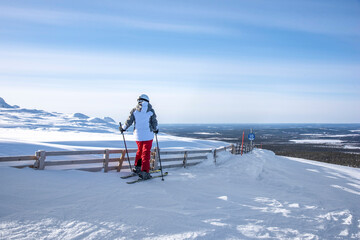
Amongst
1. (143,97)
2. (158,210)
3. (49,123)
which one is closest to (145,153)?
(143,97)

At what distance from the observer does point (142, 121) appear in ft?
21.7

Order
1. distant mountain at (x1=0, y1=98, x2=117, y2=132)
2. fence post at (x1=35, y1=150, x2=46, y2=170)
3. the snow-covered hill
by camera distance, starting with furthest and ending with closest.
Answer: distant mountain at (x1=0, y1=98, x2=117, y2=132), fence post at (x1=35, y1=150, x2=46, y2=170), the snow-covered hill

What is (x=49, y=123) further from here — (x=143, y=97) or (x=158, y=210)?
(x=158, y=210)

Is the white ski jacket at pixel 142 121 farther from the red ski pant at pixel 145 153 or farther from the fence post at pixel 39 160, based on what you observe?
the fence post at pixel 39 160

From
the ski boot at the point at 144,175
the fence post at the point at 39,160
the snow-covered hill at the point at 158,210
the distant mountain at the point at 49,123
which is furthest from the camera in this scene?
the distant mountain at the point at 49,123

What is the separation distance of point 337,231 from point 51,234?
452cm

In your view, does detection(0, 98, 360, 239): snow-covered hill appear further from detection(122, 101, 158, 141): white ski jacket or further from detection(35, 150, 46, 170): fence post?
detection(122, 101, 158, 141): white ski jacket

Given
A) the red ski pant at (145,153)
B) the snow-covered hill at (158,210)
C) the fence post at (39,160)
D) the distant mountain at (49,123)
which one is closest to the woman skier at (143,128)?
the red ski pant at (145,153)

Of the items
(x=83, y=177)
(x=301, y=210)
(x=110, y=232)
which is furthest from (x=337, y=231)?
(x=83, y=177)

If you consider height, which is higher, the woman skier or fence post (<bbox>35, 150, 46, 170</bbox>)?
the woman skier

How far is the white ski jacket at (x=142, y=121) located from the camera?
21.6 feet

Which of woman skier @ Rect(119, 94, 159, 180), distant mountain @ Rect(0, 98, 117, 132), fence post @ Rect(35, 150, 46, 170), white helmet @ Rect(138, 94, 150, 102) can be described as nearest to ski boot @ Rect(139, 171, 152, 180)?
woman skier @ Rect(119, 94, 159, 180)

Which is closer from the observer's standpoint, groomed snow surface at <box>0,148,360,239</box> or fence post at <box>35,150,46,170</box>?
groomed snow surface at <box>0,148,360,239</box>

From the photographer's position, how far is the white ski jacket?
6.60m
